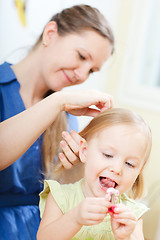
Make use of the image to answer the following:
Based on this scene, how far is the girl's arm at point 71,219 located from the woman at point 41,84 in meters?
0.23

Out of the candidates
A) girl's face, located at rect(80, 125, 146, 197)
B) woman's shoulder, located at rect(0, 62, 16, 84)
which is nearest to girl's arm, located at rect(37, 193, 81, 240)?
girl's face, located at rect(80, 125, 146, 197)

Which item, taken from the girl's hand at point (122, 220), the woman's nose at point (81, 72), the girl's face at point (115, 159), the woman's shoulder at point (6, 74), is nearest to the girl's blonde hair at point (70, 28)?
the woman's nose at point (81, 72)

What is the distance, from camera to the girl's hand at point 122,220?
67 cm

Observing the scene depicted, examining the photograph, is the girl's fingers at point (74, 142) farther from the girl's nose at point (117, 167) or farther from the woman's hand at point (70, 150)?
the girl's nose at point (117, 167)

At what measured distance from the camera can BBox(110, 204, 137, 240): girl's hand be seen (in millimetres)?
672

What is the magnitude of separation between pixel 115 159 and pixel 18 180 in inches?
17.7

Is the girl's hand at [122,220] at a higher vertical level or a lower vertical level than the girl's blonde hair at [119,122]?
lower

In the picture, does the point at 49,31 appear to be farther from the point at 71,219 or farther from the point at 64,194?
the point at 71,219

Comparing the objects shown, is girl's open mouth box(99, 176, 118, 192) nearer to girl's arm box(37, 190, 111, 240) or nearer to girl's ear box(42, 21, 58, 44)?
girl's arm box(37, 190, 111, 240)

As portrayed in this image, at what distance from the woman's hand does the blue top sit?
0.21m

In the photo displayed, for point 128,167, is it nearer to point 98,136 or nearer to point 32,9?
point 98,136

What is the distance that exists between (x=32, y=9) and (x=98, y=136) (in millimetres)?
939

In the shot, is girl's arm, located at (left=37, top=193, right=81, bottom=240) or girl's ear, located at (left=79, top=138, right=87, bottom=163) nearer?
girl's arm, located at (left=37, top=193, right=81, bottom=240)

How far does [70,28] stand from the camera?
1.15 m
